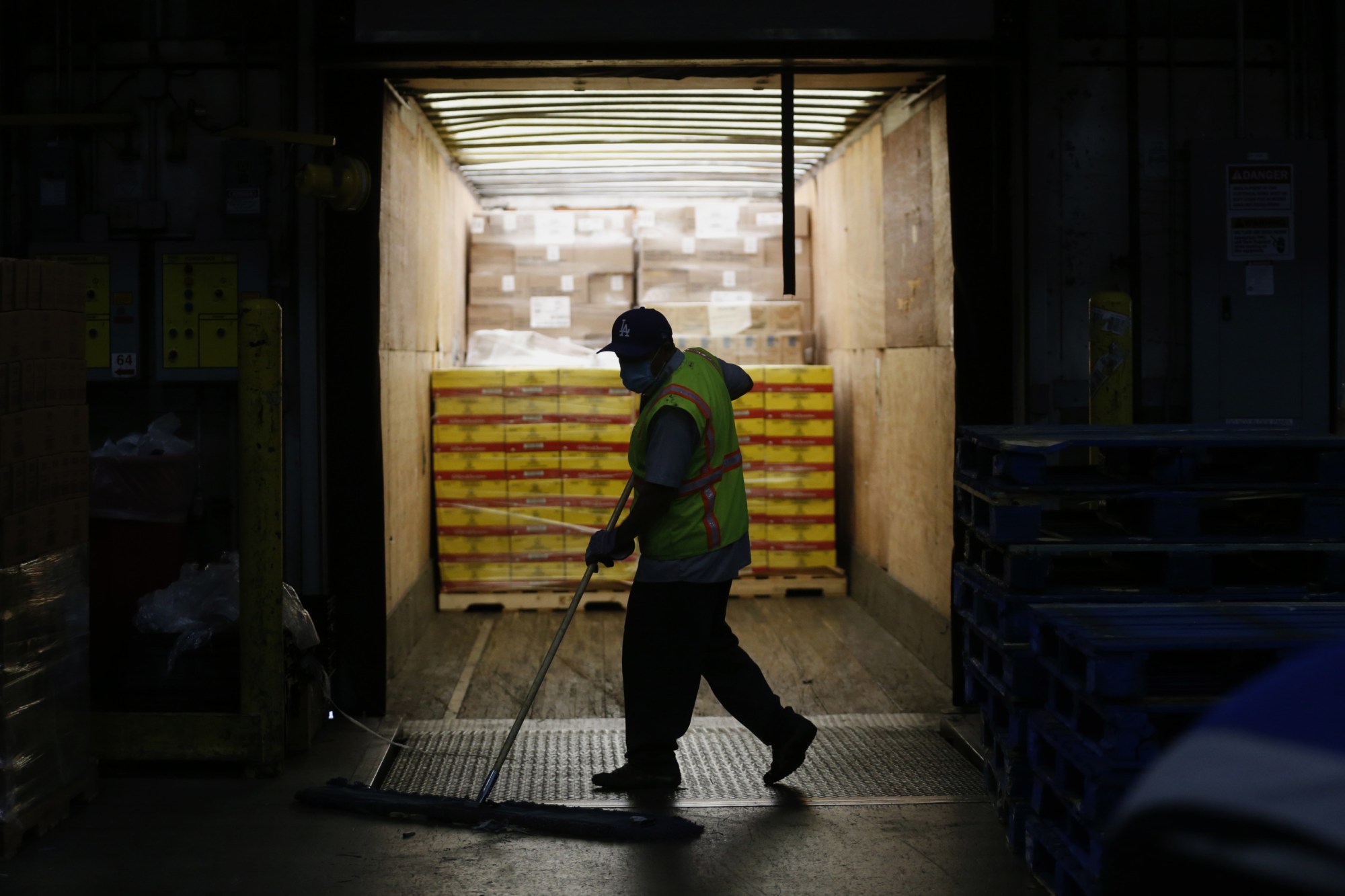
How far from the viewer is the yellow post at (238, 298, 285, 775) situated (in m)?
5.96

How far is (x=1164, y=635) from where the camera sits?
407 cm

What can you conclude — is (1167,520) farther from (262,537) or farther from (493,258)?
(493,258)

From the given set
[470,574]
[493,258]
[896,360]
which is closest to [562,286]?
[493,258]

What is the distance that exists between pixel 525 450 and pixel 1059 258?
15.8 feet

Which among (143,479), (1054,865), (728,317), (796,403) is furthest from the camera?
(728,317)

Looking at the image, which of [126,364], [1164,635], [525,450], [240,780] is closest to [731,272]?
[525,450]

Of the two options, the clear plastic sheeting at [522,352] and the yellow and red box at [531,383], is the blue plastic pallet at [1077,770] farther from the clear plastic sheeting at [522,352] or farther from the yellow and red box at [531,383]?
the clear plastic sheeting at [522,352]

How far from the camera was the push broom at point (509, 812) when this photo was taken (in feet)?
17.2

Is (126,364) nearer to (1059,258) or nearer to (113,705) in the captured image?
(113,705)

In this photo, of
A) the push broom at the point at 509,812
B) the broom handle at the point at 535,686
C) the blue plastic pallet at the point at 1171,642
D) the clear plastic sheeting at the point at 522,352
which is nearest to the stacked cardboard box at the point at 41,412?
the push broom at the point at 509,812

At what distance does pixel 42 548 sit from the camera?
5.35 meters

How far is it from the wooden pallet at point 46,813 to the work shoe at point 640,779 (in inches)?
83.6

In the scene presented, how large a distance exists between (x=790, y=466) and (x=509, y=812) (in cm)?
574

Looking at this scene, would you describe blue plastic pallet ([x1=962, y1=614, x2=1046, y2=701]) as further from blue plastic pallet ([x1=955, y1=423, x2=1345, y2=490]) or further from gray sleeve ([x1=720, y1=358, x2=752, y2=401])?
gray sleeve ([x1=720, y1=358, x2=752, y2=401])
